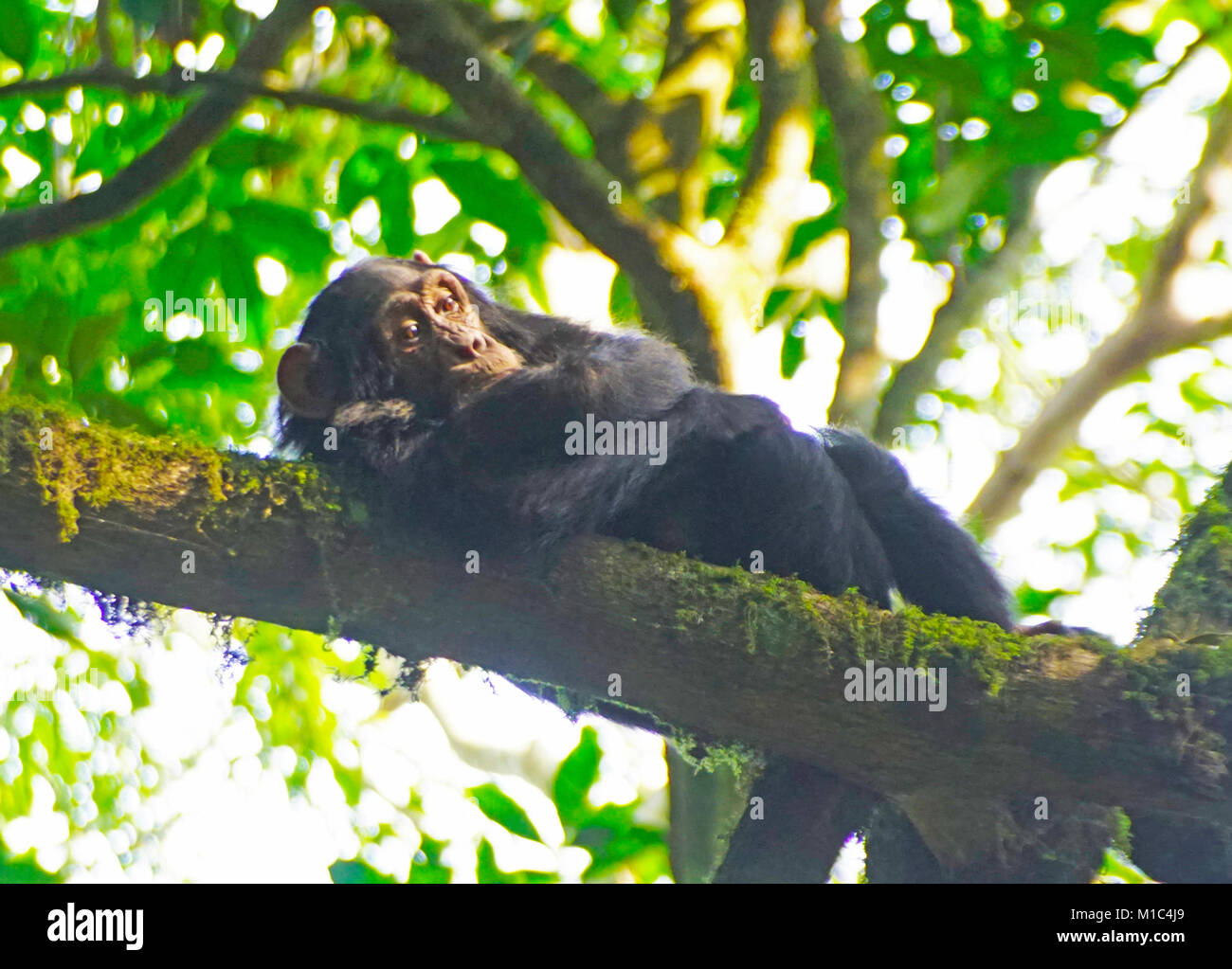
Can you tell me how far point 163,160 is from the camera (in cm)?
438

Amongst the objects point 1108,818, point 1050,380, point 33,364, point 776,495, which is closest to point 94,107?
point 33,364

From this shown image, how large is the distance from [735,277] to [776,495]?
1.56 metres

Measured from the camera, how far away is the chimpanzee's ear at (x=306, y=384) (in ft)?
12.3

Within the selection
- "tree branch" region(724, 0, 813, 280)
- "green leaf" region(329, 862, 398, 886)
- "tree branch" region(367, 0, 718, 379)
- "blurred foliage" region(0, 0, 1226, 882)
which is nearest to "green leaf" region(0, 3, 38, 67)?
"blurred foliage" region(0, 0, 1226, 882)

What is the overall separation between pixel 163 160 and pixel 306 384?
129 centimetres

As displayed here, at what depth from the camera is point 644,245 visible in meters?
4.62

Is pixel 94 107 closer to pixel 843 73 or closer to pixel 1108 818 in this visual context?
pixel 843 73

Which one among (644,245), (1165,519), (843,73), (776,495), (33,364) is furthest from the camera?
(1165,519)

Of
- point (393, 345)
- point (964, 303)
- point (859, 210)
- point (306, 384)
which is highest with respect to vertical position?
point (859, 210)

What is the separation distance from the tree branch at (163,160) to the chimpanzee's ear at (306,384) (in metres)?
1.09

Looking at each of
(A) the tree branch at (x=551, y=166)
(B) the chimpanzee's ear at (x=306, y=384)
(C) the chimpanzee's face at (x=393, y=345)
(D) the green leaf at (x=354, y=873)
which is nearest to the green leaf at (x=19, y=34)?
(A) the tree branch at (x=551, y=166)

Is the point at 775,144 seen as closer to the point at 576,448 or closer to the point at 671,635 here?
the point at 576,448

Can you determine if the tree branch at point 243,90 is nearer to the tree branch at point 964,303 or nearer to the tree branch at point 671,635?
the tree branch at point 671,635

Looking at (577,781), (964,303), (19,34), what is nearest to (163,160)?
(19,34)
